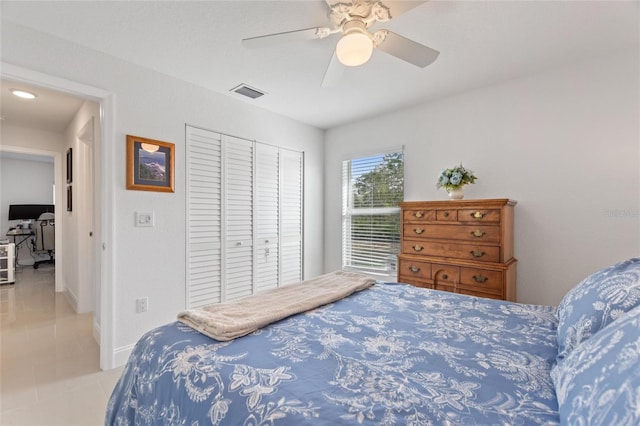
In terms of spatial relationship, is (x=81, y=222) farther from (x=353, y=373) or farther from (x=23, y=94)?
(x=353, y=373)

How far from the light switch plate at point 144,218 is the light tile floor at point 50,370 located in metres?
1.19

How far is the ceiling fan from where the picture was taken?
59.3 inches

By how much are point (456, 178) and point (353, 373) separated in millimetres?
2311

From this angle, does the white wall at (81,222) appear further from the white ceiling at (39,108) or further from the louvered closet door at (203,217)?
the louvered closet door at (203,217)

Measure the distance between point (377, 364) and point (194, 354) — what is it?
66 cm

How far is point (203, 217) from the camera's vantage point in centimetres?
296

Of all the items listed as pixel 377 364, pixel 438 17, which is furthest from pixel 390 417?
pixel 438 17

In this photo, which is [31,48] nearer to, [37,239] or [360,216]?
[360,216]

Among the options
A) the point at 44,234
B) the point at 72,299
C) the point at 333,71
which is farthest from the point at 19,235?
the point at 333,71

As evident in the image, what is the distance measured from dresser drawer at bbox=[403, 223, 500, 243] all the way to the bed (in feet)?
3.44

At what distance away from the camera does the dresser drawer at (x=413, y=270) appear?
2.74 m

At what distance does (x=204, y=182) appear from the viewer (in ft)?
9.76

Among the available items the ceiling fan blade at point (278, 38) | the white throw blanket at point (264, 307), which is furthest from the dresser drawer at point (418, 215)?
the ceiling fan blade at point (278, 38)

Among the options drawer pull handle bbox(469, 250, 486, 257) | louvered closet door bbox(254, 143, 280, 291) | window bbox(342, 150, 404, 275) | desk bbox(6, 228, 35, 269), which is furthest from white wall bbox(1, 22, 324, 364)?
desk bbox(6, 228, 35, 269)
